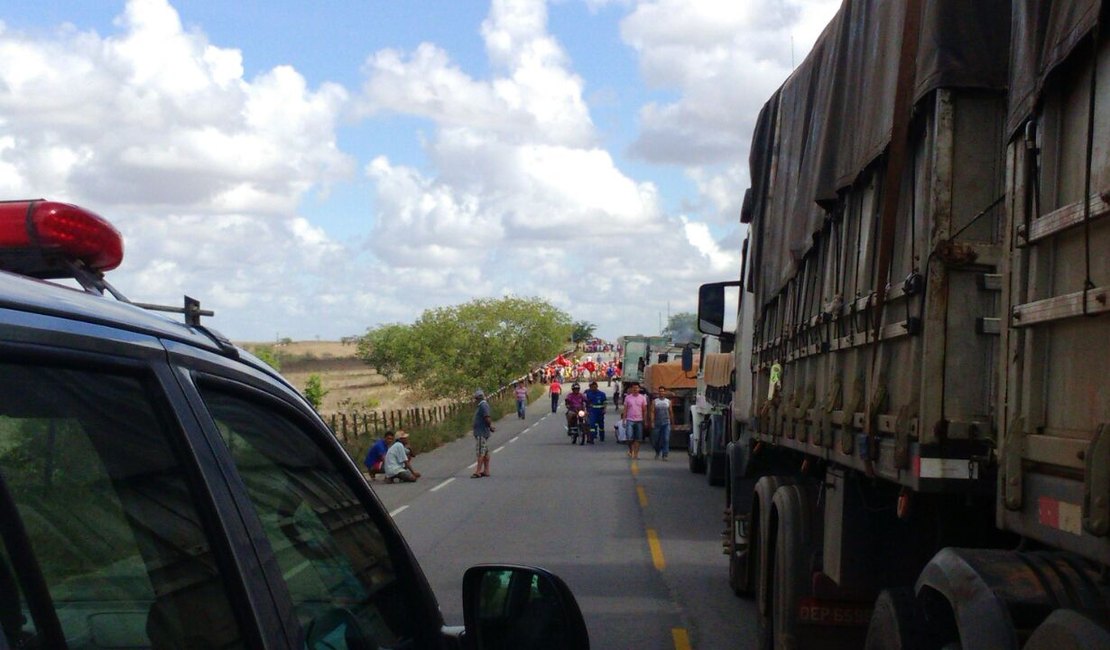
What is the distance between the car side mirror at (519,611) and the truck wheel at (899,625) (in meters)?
1.31

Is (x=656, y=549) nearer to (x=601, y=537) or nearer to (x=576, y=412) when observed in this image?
(x=601, y=537)

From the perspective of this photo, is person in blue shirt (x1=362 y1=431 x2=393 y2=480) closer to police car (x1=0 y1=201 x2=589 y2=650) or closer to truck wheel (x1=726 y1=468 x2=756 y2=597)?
truck wheel (x1=726 y1=468 x2=756 y2=597)

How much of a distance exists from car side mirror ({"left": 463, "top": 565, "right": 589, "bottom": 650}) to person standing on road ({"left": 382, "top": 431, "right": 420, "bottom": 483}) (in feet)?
63.1

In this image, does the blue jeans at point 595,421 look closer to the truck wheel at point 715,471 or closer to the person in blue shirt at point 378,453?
the person in blue shirt at point 378,453

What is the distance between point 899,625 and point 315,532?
6.82 ft

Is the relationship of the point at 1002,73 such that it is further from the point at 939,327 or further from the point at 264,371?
the point at 264,371

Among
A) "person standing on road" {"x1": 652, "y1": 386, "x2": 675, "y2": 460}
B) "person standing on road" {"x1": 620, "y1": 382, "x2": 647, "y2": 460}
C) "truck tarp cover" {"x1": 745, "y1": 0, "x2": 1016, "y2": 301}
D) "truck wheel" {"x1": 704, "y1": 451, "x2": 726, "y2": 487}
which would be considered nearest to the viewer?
"truck tarp cover" {"x1": 745, "y1": 0, "x2": 1016, "y2": 301}

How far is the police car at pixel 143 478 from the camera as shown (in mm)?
1744

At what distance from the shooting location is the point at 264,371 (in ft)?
8.26

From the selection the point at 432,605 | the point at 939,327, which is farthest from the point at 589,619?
the point at 432,605

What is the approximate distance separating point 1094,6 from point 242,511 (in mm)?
2075

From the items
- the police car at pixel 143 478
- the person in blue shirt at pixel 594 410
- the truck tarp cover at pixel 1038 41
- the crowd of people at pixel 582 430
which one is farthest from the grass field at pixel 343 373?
the police car at pixel 143 478

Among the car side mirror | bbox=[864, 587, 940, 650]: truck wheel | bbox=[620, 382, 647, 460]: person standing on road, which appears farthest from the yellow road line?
bbox=[620, 382, 647, 460]: person standing on road

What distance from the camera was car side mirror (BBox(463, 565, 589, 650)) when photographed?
2.90 m
